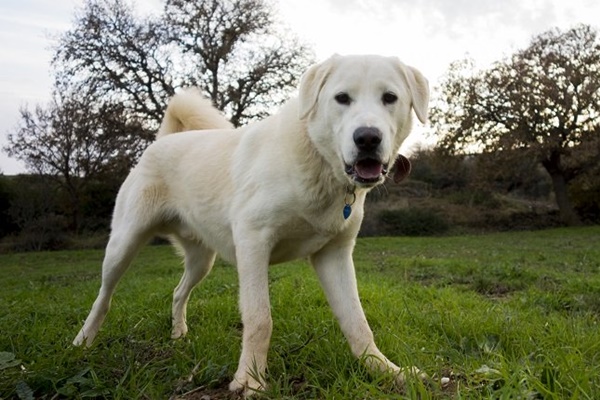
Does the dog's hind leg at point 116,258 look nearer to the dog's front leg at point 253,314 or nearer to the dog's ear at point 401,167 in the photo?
the dog's front leg at point 253,314

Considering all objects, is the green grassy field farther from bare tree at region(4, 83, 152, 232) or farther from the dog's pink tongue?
bare tree at region(4, 83, 152, 232)

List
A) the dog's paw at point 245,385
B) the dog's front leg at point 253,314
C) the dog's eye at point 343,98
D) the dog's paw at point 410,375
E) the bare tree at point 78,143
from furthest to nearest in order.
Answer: the bare tree at point 78,143, the dog's eye at point 343,98, the dog's front leg at point 253,314, the dog's paw at point 245,385, the dog's paw at point 410,375

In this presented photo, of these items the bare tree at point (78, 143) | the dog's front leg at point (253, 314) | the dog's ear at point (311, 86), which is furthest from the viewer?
the bare tree at point (78, 143)

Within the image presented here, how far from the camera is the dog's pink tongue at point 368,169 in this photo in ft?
8.46

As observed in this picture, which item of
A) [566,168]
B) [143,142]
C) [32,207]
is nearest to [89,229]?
[32,207]

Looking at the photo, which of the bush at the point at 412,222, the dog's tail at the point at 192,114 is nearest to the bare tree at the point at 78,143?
the bush at the point at 412,222

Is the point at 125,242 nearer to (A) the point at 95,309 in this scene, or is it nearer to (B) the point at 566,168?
(A) the point at 95,309

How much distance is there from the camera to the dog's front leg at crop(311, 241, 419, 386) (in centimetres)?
288

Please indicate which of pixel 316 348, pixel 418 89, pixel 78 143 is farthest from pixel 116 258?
pixel 78 143

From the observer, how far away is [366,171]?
2588mm

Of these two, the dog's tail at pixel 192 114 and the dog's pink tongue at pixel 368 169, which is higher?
the dog's tail at pixel 192 114

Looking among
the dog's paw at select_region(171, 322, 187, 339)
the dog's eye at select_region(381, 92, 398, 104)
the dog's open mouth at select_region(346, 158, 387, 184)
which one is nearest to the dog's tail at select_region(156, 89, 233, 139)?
the dog's paw at select_region(171, 322, 187, 339)

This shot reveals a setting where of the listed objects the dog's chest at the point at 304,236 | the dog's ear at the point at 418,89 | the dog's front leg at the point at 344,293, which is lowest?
the dog's front leg at the point at 344,293

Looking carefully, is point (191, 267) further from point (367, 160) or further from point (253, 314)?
point (367, 160)
